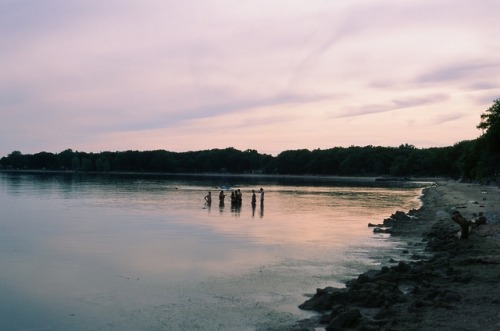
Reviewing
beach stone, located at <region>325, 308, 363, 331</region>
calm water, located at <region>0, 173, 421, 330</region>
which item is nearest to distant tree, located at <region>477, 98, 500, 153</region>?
calm water, located at <region>0, 173, 421, 330</region>

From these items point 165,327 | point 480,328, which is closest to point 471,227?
point 480,328

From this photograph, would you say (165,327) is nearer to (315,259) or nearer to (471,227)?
Answer: (315,259)

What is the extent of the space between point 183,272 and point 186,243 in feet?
25.9

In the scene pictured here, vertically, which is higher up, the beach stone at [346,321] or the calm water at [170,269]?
the beach stone at [346,321]

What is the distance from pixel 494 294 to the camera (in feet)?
44.7

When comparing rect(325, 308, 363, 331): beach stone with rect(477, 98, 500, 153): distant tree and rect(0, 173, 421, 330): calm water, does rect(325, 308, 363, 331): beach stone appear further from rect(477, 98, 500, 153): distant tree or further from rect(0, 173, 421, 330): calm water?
rect(477, 98, 500, 153): distant tree

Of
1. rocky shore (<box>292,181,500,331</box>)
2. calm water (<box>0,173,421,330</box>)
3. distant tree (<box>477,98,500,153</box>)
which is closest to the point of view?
rocky shore (<box>292,181,500,331</box>)

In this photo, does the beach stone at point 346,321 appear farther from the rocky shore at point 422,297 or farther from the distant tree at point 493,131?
the distant tree at point 493,131

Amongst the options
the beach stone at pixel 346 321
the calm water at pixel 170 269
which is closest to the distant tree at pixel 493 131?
the calm water at pixel 170 269

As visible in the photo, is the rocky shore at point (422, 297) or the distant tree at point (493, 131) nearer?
the rocky shore at point (422, 297)

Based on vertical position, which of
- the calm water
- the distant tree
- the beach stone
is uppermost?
the distant tree

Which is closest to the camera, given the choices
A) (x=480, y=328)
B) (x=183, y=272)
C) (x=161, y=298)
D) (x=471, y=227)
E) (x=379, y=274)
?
(x=480, y=328)

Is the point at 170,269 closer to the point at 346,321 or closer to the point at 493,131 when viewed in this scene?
the point at 346,321

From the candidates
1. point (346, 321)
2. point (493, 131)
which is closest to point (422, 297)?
point (346, 321)
